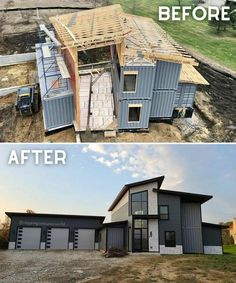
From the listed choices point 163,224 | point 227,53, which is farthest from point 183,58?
point 227,53

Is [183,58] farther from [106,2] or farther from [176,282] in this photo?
[106,2]

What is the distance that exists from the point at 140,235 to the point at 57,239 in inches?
374

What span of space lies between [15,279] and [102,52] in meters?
20.7

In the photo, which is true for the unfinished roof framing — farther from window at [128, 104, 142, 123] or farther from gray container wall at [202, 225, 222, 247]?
gray container wall at [202, 225, 222, 247]

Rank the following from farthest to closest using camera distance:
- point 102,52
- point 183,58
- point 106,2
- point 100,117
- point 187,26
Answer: point 106,2 < point 187,26 < point 102,52 < point 100,117 < point 183,58

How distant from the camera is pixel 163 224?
22156mm

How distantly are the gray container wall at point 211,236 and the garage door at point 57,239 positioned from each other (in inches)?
440

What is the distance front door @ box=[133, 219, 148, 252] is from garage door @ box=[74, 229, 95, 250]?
8.65 metres

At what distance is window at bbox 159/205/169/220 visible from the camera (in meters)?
22.3

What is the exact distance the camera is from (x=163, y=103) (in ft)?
66.4

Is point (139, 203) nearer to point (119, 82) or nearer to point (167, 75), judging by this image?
point (119, 82)

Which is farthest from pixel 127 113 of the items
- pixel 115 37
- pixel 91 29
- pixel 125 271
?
pixel 125 271

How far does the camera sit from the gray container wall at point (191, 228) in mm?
23000

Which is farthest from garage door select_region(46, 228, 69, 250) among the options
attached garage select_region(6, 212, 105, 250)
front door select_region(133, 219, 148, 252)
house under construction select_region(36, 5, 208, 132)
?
house under construction select_region(36, 5, 208, 132)
